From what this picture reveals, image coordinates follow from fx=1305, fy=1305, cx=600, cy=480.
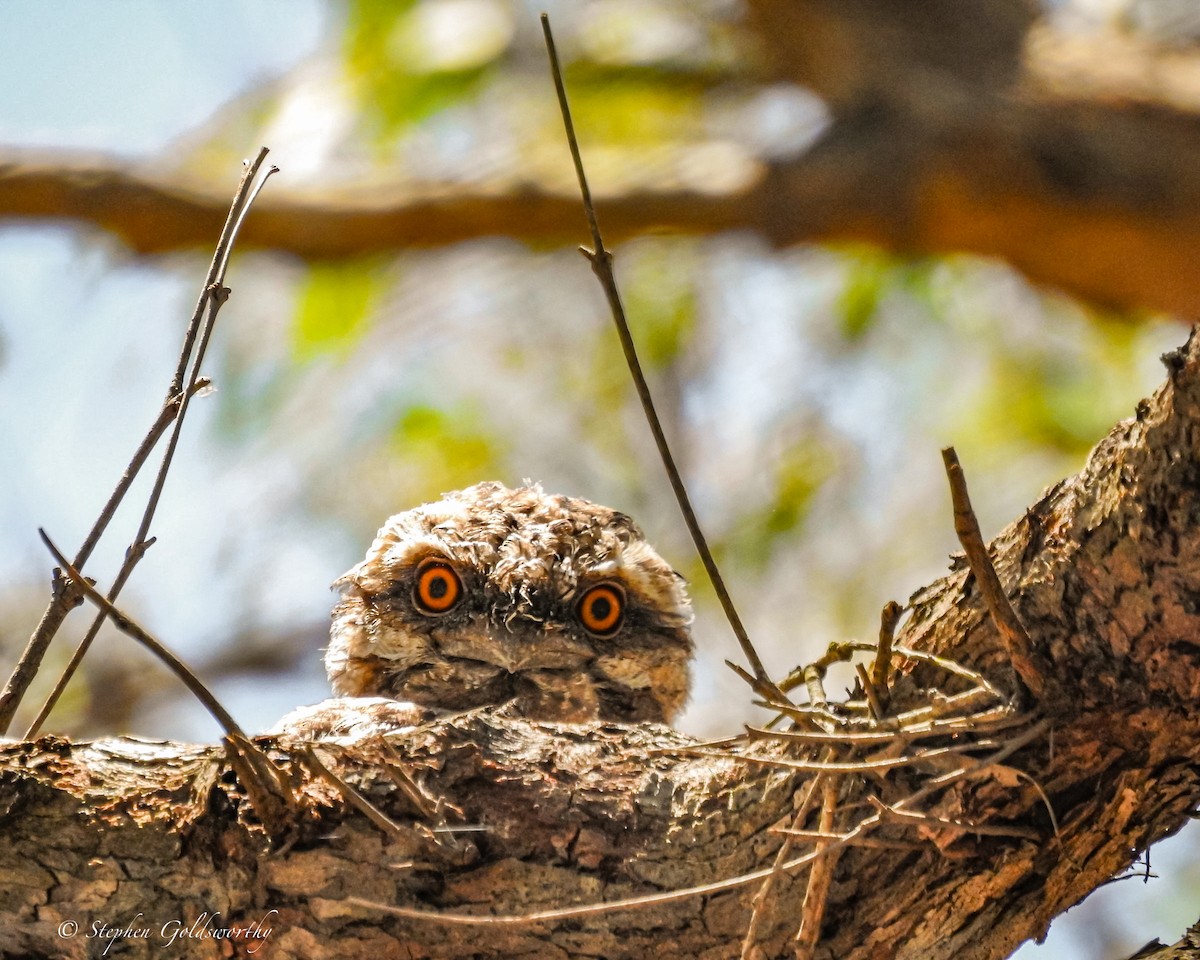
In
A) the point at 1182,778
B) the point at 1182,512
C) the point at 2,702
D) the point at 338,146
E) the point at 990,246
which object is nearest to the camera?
the point at 1182,512

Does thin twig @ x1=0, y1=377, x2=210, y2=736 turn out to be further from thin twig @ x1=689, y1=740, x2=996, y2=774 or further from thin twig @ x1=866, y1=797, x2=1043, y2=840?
thin twig @ x1=866, y1=797, x2=1043, y2=840

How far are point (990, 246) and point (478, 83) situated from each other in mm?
3010

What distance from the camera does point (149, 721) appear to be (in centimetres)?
745

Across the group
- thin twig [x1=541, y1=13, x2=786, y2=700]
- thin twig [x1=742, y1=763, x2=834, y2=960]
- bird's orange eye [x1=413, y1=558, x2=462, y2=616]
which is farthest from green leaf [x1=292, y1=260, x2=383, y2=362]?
thin twig [x1=742, y1=763, x2=834, y2=960]

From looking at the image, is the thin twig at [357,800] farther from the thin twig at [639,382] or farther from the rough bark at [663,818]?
the thin twig at [639,382]

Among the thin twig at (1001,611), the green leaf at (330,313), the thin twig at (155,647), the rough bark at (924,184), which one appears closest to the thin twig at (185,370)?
the thin twig at (155,647)

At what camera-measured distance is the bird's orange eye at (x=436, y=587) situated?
3.99 m

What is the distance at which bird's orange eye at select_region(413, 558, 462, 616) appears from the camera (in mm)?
3994

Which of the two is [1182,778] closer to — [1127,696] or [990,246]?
[1127,696]

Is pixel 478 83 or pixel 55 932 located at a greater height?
pixel 478 83

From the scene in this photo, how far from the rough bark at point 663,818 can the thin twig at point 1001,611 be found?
3 centimetres

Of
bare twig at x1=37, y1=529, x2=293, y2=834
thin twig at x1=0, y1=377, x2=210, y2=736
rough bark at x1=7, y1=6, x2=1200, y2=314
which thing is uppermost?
rough bark at x1=7, y1=6, x2=1200, y2=314

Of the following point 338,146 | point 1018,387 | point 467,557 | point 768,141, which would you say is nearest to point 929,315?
point 1018,387

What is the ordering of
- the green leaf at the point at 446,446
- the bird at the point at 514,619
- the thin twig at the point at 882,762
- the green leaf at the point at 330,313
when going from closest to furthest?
the thin twig at the point at 882,762 → the bird at the point at 514,619 → the green leaf at the point at 330,313 → the green leaf at the point at 446,446
